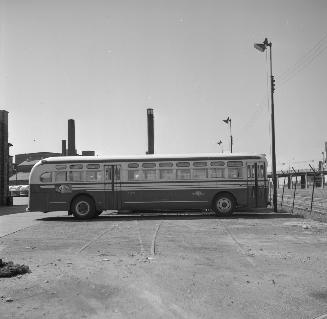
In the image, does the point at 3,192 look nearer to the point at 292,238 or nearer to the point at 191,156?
the point at 191,156

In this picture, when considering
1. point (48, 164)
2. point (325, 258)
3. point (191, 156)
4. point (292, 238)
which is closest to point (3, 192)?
point (48, 164)

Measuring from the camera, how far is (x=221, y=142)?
2425 inches

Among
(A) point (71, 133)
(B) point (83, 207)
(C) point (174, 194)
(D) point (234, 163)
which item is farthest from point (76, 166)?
(A) point (71, 133)

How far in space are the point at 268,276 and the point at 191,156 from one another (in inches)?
517

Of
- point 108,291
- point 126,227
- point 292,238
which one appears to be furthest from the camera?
point 126,227

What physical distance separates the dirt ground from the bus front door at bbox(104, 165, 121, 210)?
6.61 m

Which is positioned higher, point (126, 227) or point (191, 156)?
point (191, 156)

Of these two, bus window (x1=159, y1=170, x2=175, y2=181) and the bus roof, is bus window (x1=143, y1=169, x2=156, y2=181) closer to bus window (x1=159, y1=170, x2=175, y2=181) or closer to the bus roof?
bus window (x1=159, y1=170, x2=175, y2=181)

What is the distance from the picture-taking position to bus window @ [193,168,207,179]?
2008cm

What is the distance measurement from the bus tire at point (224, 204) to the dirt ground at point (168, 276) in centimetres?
660

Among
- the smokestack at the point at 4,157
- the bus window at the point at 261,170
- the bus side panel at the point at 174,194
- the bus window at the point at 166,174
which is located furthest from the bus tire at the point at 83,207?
the smokestack at the point at 4,157

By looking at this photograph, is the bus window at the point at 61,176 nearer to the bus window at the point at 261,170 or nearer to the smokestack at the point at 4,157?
the bus window at the point at 261,170

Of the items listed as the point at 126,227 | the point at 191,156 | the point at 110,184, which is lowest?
the point at 126,227

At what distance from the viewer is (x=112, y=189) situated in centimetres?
1994
